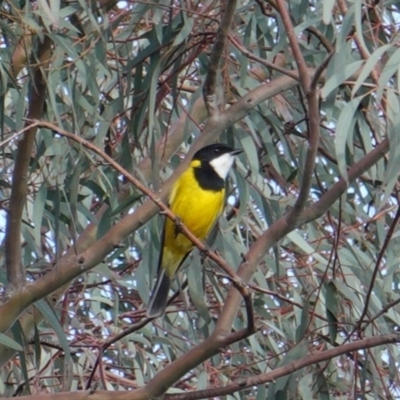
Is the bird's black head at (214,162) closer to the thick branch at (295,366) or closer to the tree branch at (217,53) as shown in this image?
the tree branch at (217,53)

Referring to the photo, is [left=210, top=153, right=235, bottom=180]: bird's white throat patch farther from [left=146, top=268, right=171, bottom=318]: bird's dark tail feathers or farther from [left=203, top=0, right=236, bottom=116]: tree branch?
[left=203, top=0, right=236, bottom=116]: tree branch

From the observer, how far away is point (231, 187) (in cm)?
309

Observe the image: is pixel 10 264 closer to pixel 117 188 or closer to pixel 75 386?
pixel 117 188

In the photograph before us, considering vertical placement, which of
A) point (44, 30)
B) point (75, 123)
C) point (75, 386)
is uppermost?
point (44, 30)

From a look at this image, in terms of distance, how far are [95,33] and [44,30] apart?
0.14m

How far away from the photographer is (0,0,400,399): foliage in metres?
2.02

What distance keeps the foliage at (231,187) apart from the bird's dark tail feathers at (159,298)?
0.04 m

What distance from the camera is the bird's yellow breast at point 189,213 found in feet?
9.52

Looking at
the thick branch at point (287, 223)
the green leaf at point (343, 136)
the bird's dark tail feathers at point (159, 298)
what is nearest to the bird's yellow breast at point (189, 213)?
the bird's dark tail feathers at point (159, 298)

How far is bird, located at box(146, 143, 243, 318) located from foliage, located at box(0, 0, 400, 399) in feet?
0.17

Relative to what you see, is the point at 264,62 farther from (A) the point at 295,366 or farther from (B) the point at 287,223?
(A) the point at 295,366

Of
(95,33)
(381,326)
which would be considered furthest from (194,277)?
(95,33)

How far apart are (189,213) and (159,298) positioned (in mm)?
331

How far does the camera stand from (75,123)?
7.59ft
